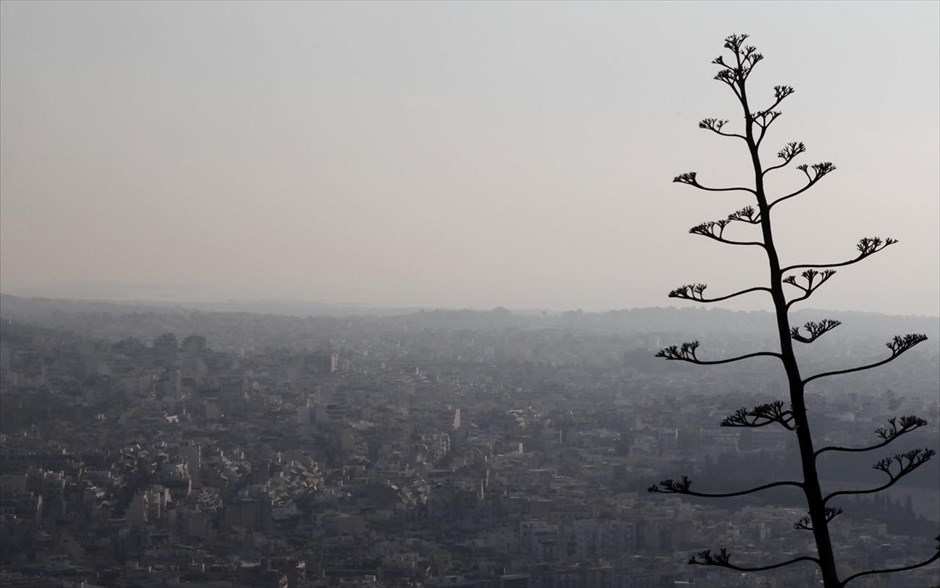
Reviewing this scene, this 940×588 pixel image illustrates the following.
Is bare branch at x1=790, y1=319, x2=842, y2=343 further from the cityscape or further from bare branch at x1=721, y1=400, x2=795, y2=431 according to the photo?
the cityscape

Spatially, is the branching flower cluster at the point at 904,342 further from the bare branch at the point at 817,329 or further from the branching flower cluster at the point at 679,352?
the branching flower cluster at the point at 679,352

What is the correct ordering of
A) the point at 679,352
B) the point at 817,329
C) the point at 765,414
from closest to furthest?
the point at 765,414, the point at 679,352, the point at 817,329

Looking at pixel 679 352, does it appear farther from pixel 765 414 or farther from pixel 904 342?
pixel 904 342

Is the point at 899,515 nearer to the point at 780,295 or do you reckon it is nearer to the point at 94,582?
the point at 94,582

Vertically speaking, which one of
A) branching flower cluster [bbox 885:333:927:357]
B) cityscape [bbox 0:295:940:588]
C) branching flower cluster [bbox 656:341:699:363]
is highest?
branching flower cluster [bbox 885:333:927:357]

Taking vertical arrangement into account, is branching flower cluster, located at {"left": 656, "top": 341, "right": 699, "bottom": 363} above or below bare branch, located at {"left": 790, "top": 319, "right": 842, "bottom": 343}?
below

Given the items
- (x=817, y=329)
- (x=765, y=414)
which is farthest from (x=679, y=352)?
(x=817, y=329)

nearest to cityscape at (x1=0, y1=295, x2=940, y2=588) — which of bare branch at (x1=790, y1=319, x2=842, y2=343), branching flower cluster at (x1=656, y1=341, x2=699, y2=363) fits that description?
bare branch at (x1=790, y1=319, x2=842, y2=343)

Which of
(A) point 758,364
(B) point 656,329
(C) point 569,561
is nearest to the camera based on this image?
(C) point 569,561

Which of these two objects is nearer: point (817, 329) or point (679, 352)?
point (679, 352)

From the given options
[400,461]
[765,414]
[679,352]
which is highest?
[679,352]

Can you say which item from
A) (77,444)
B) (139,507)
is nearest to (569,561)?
(139,507)
